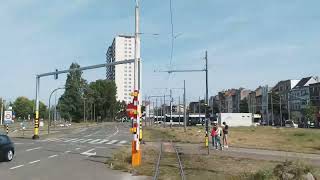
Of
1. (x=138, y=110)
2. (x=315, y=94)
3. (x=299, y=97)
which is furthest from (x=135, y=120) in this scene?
(x=299, y=97)

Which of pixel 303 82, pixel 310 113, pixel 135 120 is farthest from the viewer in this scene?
pixel 303 82

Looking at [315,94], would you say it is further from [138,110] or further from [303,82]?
[138,110]

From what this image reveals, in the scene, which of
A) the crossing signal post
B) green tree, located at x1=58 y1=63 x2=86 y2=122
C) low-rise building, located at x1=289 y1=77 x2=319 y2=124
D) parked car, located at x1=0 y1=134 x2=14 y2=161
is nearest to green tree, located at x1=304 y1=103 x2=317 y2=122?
low-rise building, located at x1=289 y1=77 x2=319 y2=124

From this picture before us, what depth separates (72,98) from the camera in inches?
5994

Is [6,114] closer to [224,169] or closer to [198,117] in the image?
[224,169]

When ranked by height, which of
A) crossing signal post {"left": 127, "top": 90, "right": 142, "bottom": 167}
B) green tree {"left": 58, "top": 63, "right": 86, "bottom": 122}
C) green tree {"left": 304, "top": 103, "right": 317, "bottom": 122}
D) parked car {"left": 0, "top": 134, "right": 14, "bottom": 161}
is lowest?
parked car {"left": 0, "top": 134, "right": 14, "bottom": 161}

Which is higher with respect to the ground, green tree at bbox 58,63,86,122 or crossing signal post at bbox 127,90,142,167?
green tree at bbox 58,63,86,122

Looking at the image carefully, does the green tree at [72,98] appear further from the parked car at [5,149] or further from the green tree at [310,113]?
the parked car at [5,149]

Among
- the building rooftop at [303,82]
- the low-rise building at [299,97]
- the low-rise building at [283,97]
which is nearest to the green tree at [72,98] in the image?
the low-rise building at [283,97]

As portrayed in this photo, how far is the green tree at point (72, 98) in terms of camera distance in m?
151

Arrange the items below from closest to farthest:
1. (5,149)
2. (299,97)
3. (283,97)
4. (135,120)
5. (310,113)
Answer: (135,120)
(5,149)
(310,113)
(299,97)
(283,97)

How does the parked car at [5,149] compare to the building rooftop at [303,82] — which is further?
the building rooftop at [303,82]

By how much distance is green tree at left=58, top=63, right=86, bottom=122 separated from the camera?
5940 inches

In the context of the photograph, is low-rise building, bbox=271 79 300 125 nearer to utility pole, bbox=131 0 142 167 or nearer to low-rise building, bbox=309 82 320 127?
low-rise building, bbox=309 82 320 127
